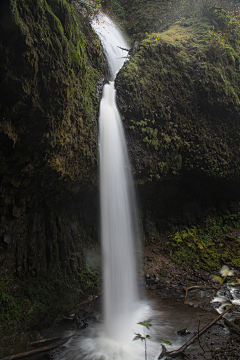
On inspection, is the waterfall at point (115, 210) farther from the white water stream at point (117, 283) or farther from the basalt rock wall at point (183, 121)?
the basalt rock wall at point (183, 121)

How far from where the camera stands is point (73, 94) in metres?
5.87

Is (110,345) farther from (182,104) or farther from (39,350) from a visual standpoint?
(182,104)

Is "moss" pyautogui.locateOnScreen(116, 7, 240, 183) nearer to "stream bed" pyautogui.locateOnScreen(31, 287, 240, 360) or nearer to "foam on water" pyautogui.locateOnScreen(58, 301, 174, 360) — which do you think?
"stream bed" pyautogui.locateOnScreen(31, 287, 240, 360)

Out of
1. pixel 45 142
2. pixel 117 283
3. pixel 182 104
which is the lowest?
pixel 117 283

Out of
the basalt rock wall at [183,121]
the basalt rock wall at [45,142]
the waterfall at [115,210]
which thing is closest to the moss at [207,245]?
the basalt rock wall at [183,121]

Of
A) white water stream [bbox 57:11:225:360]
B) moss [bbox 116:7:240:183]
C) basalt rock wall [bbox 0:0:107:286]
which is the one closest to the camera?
basalt rock wall [bbox 0:0:107:286]

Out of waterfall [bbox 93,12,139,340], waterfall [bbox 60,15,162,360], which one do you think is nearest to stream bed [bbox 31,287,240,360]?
waterfall [bbox 60,15,162,360]

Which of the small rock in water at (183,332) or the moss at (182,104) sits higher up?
the moss at (182,104)

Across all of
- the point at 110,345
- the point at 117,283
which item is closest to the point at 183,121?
the point at 117,283

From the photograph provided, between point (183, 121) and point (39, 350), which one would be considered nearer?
point (39, 350)

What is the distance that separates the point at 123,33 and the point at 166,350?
1789cm

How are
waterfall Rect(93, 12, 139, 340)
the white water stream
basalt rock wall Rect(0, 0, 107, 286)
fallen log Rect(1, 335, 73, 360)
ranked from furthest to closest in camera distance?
waterfall Rect(93, 12, 139, 340) < the white water stream < fallen log Rect(1, 335, 73, 360) < basalt rock wall Rect(0, 0, 107, 286)

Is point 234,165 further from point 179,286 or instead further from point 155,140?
point 179,286

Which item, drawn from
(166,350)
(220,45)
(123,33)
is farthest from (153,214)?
(123,33)
